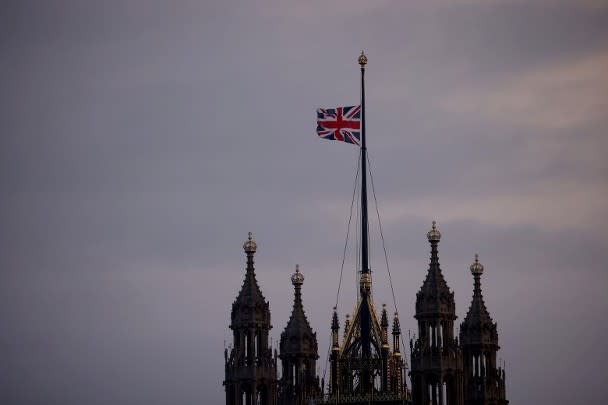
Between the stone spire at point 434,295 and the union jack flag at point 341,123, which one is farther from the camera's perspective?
the union jack flag at point 341,123

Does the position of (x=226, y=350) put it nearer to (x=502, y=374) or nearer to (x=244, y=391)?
(x=244, y=391)

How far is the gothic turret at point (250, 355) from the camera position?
7106 inches

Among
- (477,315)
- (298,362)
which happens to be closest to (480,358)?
(477,315)

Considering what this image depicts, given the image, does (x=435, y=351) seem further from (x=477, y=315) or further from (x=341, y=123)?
(x=341, y=123)

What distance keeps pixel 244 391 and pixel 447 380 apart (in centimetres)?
1489

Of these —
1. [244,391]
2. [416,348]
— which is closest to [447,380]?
[416,348]

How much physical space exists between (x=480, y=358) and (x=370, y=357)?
27.2 ft

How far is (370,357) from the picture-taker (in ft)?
589

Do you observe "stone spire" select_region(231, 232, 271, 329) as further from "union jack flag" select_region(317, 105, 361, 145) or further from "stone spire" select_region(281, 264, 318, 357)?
"union jack flag" select_region(317, 105, 361, 145)

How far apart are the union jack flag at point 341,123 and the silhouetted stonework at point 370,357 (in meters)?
9.84

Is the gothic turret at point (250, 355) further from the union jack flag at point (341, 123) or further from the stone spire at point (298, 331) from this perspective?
the union jack flag at point (341, 123)

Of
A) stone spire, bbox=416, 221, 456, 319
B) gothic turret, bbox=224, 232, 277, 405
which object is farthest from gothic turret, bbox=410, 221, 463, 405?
gothic turret, bbox=224, 232, 277, 405

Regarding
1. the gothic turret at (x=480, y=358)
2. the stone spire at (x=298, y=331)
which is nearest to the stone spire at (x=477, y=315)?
the gothic turret at (x=480, y=358)

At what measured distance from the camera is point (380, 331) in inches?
7087
